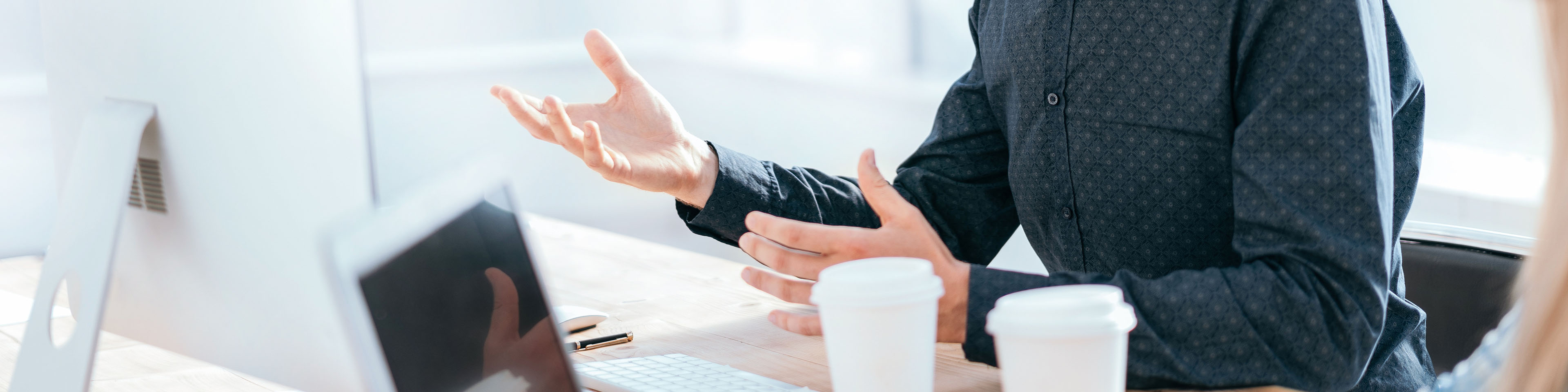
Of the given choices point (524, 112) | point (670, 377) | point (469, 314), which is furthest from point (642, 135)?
point (469, 314)

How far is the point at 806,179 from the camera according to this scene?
121 centimetres

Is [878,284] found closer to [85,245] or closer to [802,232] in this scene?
[802,232]

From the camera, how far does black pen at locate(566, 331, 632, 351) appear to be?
3.43 feet

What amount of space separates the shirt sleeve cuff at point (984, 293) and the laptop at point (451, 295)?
0.31m

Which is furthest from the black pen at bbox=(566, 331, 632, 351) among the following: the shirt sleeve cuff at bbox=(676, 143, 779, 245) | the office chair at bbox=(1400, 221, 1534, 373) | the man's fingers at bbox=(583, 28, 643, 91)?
the office chair at bbox=(1400, 221, 1534, 373)

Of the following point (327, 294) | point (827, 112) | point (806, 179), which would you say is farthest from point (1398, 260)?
point (827, 112)

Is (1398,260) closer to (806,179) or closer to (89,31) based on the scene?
(806,179)

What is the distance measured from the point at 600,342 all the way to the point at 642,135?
23 centimetres

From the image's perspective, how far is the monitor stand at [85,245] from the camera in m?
0.76

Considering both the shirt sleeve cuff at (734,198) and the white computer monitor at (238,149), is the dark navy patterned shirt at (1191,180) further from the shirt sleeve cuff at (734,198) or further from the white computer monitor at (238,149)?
the white computer monitor at (238,149)

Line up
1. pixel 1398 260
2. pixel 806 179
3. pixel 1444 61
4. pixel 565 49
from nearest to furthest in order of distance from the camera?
pixel 1398 260, pixel 806 179, pixel 1444 61, pixel 565 49

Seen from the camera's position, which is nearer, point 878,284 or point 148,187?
point 878,284

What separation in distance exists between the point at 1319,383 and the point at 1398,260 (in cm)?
28

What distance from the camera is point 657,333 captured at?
3.67ft
